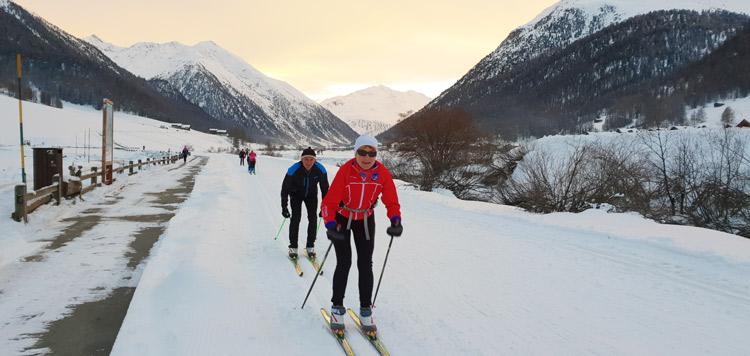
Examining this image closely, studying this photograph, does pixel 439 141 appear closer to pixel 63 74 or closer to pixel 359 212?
pixel 359 212

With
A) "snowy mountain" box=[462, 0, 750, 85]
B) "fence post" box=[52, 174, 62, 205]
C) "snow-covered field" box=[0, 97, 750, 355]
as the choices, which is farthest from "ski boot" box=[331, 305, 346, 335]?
"snowy mountain" box=[462, 0, 750, 85]

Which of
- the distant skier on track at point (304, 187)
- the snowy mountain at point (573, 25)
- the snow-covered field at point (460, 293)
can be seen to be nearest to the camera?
the snow-covered field at point (460, 293)

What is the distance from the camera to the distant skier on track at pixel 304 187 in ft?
20.4

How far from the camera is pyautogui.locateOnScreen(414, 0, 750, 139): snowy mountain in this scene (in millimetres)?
122500

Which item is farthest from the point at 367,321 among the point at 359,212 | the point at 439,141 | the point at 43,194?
the point at 439,141

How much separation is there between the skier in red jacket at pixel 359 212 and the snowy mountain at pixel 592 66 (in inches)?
4235

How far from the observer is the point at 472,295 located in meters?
4.95

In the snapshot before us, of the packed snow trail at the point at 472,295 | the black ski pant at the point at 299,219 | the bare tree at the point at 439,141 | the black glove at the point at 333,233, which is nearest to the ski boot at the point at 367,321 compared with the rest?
the packed snow trail at the point at 472,295

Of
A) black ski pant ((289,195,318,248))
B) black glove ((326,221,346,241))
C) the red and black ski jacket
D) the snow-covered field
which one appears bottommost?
the snow-covered field

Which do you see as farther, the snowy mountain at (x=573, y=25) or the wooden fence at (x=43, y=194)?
the snowy mountain at (x=573, y=25)

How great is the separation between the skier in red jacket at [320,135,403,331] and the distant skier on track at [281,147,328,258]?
7.44 ft

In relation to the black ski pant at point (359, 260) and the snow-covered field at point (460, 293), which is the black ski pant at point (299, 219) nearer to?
the snow-covered field at point (460, 293)

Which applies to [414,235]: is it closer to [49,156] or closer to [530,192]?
[530,192]

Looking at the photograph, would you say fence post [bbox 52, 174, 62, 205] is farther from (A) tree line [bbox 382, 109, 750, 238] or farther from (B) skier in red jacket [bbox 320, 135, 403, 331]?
(A) tree line [bbox 382, 109, 750, 238]
